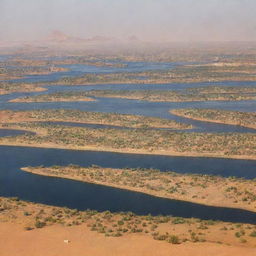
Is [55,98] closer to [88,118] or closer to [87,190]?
[88,118]

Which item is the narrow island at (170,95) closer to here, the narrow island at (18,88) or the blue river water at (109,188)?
the narrow island at (18,88)

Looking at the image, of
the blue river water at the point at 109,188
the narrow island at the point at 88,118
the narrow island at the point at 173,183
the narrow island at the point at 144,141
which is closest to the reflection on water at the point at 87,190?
the blue river water at the point at 109,188

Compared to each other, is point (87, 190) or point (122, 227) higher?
point (122, 227)

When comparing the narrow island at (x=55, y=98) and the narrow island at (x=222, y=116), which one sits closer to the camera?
the narrow island at (x=222, y=116)

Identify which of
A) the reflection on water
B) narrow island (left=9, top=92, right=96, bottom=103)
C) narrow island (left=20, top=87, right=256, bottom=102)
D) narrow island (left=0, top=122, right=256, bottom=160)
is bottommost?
the reflection on water

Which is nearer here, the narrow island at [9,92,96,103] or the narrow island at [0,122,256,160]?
the narrow island at [0,122,256,160]

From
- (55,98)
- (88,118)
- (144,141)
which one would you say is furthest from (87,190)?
(55,98)

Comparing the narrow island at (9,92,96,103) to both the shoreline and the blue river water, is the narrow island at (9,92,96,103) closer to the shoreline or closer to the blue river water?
the blue river water

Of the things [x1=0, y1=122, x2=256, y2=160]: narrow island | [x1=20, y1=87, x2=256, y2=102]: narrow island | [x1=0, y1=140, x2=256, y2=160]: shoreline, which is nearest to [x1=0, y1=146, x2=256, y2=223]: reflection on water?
[x1=0, y1=140, x2=256, y2=160]: shoreline

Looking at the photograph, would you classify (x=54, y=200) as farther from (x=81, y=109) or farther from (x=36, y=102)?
(x=36, y=102)

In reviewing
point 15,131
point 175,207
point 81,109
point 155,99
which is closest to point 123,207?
point 175,207

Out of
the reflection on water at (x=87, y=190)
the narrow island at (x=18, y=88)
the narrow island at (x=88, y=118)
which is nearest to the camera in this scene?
the reflection on water at (x=87, y=190)
